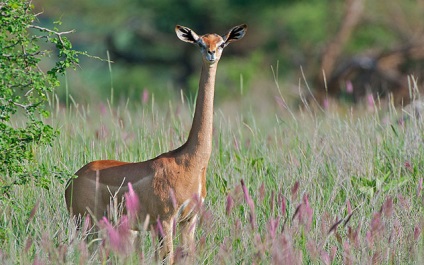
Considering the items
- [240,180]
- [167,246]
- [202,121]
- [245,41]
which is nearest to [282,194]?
[240,180]

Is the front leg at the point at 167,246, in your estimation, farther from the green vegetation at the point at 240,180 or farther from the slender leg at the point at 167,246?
the green vegetation at the point at 240,180

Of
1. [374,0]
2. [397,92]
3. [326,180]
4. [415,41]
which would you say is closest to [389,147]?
[326,180]

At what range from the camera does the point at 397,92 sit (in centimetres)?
1891

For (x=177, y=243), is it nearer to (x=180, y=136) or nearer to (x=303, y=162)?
(x=303, y=162)

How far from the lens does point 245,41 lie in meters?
28.7

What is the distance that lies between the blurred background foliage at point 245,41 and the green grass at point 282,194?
12.2m

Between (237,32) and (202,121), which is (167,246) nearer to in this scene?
(202,121)

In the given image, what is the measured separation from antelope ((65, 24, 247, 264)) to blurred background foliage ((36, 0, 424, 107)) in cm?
1394

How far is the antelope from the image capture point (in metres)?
4.86

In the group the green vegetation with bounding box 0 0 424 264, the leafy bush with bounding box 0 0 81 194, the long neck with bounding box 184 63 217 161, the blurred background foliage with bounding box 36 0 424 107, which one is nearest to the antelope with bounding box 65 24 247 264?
the long neck with bounding box 184 63 217 161

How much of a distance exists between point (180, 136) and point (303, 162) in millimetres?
1161

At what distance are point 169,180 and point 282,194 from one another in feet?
2.75

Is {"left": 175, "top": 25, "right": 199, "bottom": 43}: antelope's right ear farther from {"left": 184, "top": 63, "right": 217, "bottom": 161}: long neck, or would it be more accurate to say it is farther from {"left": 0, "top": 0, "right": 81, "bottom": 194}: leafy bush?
{"left": 0, "top": 0, "right": 81, "bottom": 194}: leafy bush

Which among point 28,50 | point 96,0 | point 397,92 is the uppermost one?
point 96,0
